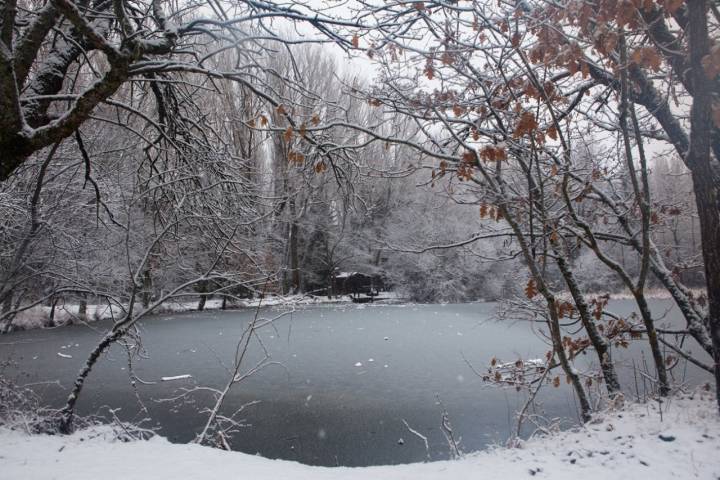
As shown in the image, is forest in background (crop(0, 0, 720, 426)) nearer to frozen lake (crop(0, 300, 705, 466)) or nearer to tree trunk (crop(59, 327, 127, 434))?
tree trunk (crop(59, 327, 127, 434))

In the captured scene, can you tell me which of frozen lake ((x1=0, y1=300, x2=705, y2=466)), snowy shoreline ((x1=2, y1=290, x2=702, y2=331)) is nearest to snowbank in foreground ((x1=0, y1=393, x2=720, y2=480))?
frozen lake ((x1=0, y1=300, x2=705, y2=466))

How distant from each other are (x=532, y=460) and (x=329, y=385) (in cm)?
467

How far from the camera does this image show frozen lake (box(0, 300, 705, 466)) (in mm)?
4965

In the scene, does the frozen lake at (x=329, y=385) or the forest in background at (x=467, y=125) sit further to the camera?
the frozen lake at (x=329, y=385)

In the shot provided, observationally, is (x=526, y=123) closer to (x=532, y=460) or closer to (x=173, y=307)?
(x=532, y=460)

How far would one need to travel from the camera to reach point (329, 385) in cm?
713

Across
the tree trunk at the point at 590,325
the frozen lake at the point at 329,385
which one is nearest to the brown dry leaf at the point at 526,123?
the tree trunk at the point at 590,325

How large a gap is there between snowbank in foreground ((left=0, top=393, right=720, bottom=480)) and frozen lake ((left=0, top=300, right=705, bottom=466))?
4.64 feet

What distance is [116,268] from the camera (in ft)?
38.9

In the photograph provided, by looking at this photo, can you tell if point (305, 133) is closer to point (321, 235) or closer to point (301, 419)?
point (301, 419)

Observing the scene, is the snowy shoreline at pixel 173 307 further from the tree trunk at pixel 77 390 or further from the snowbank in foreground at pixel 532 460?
the snowbank in foreground at pixel 532 460

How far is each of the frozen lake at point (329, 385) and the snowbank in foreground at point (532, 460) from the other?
141 centimetres

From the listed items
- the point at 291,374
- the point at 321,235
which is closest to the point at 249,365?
the point at 291,374

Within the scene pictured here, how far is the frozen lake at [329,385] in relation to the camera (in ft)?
16.3
